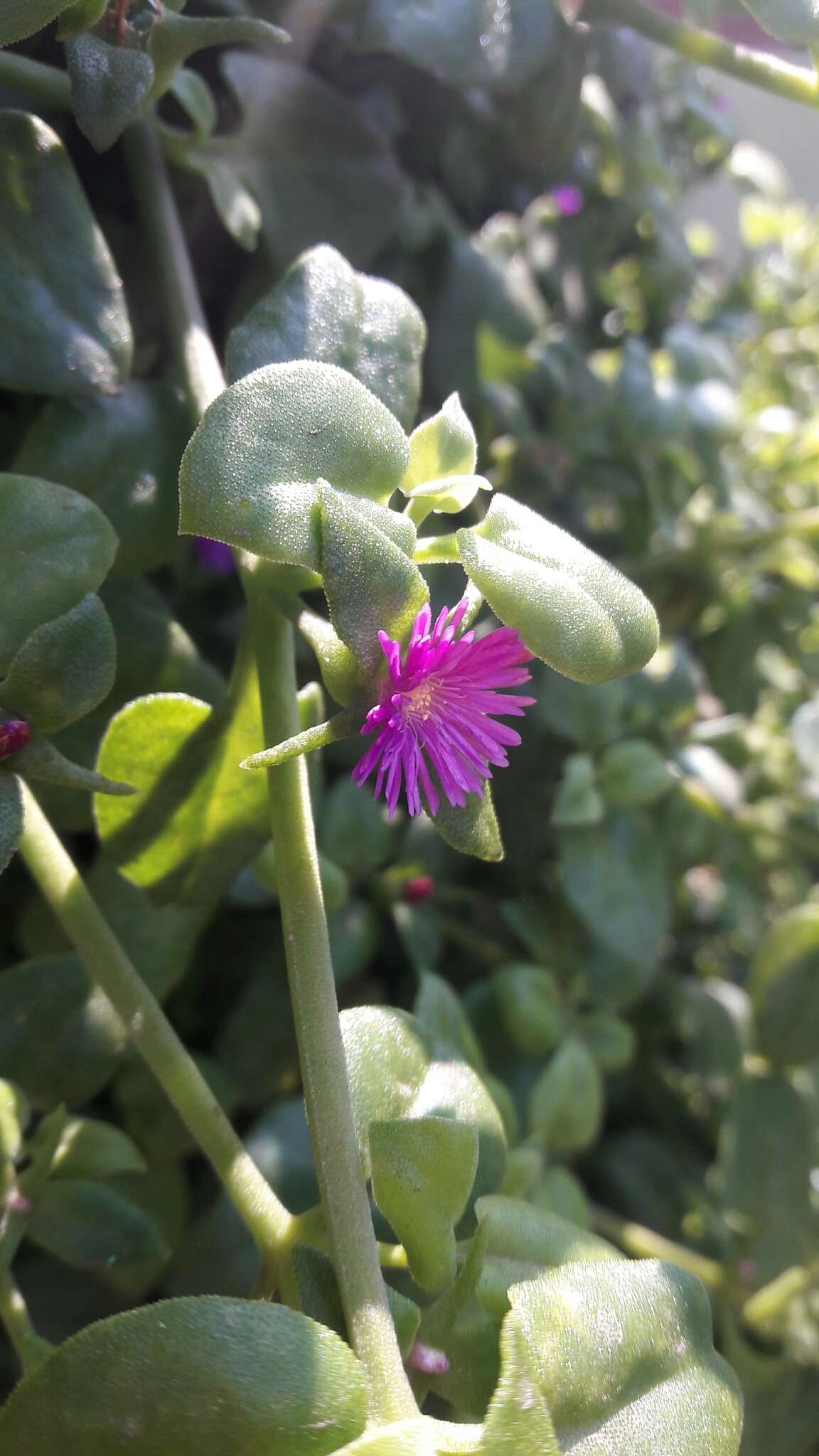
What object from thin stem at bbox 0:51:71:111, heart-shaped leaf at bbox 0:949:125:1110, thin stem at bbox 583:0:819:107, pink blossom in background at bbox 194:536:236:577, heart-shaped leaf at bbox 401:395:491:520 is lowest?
heart-shaped leaf at bbox 0:949:125:1110

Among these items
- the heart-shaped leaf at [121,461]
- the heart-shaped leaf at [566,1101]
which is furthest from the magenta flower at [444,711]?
the heart-shaped leaf at [566,1101]

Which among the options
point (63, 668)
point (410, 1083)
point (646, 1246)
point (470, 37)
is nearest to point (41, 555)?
point (63, 668)

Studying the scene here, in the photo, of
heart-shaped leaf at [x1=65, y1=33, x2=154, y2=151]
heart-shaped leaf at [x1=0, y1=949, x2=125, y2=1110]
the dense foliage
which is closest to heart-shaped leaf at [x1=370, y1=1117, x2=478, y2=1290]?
the dense foliage

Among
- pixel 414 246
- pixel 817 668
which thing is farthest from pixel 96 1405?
pixel 817 668

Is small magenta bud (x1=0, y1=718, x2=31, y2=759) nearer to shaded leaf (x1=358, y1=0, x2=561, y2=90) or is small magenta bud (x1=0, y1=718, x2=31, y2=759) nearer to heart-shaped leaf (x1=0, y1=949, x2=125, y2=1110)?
heart-shaped leaf (x1=0, y1=949, x2=125, y2=1110)

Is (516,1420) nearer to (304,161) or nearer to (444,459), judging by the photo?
(444,459)

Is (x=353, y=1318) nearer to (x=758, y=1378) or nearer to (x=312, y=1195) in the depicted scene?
(x=312, y=1195)
